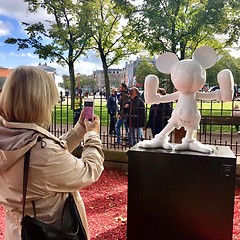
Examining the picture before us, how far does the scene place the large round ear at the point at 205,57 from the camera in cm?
240

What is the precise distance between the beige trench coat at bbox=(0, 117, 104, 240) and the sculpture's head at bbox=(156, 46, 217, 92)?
1.13 m

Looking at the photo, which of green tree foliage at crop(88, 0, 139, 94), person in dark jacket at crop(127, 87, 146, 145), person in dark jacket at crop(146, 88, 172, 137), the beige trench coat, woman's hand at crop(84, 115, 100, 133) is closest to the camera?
the beige trench coat

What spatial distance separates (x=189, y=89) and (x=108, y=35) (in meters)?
15.5

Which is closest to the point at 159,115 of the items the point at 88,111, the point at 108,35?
the point at 88,111

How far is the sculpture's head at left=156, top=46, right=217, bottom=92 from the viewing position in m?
2.33

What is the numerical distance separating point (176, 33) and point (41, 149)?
11823 millimetres

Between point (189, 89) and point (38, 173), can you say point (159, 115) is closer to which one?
point (189, 89)

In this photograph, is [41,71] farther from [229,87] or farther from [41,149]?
[229,87]

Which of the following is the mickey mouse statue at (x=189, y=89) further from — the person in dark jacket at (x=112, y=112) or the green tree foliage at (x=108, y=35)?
the green tree foliage at (x=108, y=35)

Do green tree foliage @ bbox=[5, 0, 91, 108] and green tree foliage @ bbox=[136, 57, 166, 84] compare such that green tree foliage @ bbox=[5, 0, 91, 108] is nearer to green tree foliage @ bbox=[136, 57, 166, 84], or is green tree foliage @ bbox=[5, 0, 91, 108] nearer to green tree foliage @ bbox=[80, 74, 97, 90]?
green tree foliage @ bbox=[136, 57, 166, 84]

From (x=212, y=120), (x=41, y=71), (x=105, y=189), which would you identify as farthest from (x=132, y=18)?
(x=41, y=71)

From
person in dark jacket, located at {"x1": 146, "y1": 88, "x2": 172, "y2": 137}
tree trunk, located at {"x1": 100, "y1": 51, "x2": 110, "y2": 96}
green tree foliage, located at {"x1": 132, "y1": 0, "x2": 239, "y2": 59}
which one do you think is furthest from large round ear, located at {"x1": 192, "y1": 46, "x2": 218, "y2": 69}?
tree trunk, located at {"x1": 100, "y1": 51, "x2": 110, "y2": 96}

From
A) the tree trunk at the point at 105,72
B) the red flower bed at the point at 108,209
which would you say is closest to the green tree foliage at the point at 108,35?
the tree trunk at the point at 105,72

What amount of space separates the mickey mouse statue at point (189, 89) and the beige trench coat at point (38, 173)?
107 centimetres
